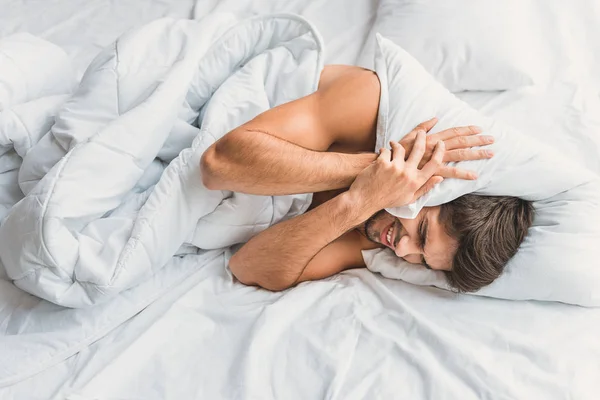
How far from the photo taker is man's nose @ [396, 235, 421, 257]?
1.21m

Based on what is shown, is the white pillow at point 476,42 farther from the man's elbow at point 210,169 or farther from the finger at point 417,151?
the man's elbow at point 210,169

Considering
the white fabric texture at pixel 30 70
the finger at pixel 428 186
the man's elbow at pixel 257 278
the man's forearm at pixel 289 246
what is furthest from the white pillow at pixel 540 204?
the white fabric texture at pixel 30 70

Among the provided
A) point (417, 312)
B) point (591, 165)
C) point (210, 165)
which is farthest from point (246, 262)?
point (591, 165)

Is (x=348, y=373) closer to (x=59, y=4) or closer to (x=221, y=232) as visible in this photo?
(x=221, y=232)

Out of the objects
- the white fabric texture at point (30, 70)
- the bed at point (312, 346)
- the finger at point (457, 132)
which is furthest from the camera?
the white fabric texture at point (30, 70)

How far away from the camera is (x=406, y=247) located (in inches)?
47.7

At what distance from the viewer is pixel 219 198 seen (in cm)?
129

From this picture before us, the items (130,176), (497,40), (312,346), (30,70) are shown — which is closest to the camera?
(312,346)

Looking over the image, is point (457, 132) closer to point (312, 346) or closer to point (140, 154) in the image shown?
point (312, 346)

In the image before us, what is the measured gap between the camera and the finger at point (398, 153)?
1.17 metres

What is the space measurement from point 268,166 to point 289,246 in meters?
0.20

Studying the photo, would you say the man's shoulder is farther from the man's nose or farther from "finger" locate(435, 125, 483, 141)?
the man's nose

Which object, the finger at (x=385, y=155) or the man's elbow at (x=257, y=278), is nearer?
the finger at (x=385, y=155)

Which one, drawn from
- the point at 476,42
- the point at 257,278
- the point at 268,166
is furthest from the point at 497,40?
the point at 257,278
